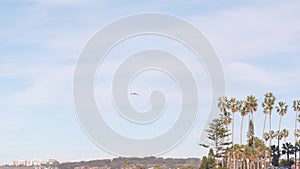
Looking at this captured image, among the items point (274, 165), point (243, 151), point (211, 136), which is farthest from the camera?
point (274, 165)

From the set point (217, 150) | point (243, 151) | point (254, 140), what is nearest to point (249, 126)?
point (254, 140)

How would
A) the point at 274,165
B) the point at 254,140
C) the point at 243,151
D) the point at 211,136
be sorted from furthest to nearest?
the point at 274,165 < the point at 254,140 < the point at 243,151 < the point at 211,136

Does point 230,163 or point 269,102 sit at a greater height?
point 269,102

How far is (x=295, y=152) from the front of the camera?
163875 mm

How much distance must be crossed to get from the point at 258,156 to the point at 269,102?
16931 millimetres

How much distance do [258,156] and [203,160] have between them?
597 inches

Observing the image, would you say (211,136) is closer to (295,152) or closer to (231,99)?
(231,99)

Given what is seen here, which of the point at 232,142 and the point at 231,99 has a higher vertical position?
the point at 231,99

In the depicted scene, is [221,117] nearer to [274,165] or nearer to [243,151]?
[243,151]

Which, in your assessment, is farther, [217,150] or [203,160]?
[203,160]

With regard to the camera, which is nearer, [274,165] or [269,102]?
[269,102]

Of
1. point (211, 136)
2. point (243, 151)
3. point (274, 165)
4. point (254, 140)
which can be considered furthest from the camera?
point (274, 165)

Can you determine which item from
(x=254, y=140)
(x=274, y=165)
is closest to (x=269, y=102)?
(x=254, y=140)

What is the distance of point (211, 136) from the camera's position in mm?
138375
